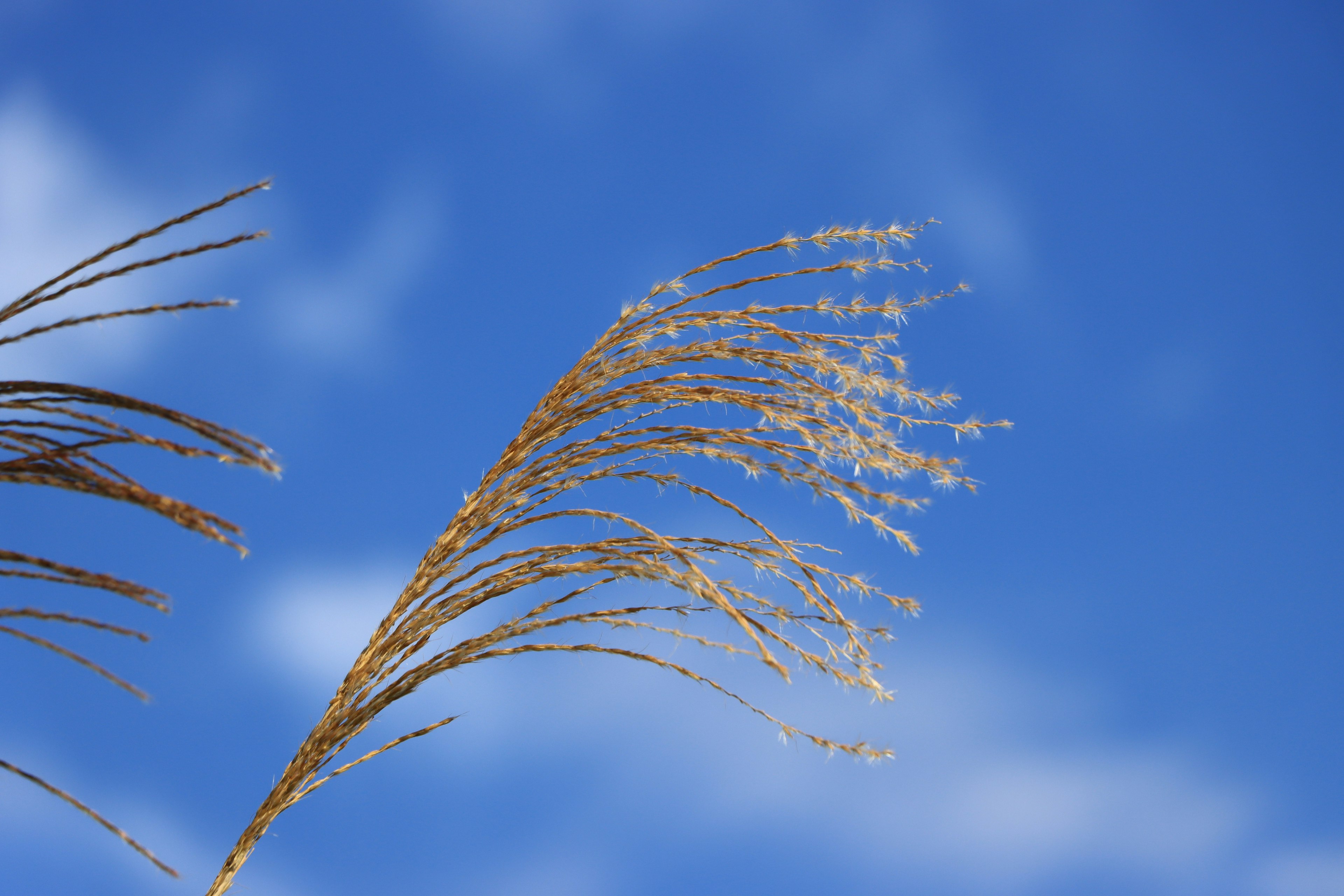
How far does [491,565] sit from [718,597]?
0.58 m

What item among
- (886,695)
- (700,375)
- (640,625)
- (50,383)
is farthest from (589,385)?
(50,383)

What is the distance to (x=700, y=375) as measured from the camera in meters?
1.85

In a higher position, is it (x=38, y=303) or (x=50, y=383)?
(x=38, y=303)

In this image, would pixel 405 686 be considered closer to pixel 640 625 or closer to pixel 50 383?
pixel 640 625

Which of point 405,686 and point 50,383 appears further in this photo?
point 405,686

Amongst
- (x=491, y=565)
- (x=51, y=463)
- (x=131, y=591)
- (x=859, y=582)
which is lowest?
(x=131, y=591)

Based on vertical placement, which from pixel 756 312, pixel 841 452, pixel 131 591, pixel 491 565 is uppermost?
pixel 756 312

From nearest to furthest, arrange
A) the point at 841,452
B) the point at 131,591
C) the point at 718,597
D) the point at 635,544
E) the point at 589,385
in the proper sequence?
the point at 131,591 → the point at 718,597 → the point at 635,544 → the point at 841,452 → the point at 589,385

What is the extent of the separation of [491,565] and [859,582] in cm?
73

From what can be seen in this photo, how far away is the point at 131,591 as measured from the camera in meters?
0.97

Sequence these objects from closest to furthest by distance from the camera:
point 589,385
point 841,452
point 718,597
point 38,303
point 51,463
A: point 51,463 → point 38,303 → point 718,597 → point 841,452 → point 589,385

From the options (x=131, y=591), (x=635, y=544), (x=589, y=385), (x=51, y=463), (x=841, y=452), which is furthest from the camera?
(x=589, y=385)

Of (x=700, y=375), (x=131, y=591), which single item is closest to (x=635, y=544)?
(x=700, y=375)

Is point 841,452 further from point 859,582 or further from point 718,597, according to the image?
point 718,597
